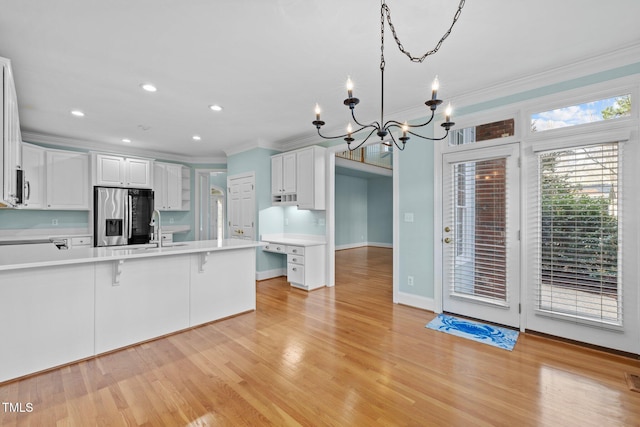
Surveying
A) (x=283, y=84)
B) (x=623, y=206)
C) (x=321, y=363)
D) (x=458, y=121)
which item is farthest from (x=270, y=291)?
(x=623, y=206)

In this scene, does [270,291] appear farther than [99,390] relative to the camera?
Yes

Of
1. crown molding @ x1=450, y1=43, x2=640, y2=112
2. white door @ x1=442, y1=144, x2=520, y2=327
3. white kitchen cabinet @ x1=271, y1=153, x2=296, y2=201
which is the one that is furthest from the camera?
white kitchen cabinet @ x1=271, y1=153, x2=296, y2=201

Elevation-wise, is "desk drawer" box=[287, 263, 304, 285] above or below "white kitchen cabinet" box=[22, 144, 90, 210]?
below

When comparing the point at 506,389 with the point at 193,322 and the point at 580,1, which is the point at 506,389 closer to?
the point at 580,1

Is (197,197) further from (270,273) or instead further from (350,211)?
(350,211)

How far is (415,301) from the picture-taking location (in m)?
3.86

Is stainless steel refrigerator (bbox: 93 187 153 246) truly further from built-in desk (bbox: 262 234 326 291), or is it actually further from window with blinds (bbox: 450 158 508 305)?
window with blinds (bbox: 450 158 508 305)

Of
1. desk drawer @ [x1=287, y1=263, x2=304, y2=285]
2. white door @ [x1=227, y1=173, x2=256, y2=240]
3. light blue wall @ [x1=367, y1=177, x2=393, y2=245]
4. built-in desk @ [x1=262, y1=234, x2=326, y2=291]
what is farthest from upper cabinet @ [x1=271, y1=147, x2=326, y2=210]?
light blue wall @ [x1=367, y1=177, x2=393, y2=245]

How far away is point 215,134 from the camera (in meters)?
5.13

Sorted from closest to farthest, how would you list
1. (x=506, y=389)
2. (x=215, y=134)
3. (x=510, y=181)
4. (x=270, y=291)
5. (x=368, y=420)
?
(x=368, y=420) < (x=506, y=389) < (x=510, y=181) < (x=270, y=291) < (x=215, y=134)

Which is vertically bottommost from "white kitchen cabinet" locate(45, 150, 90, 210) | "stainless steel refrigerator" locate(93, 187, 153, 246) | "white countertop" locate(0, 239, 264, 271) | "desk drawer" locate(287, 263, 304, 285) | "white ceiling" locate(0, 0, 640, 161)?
"desk drawer" locate(287, 263, 304, 285)

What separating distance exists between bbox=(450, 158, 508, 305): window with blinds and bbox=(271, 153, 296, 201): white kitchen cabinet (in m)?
2.71

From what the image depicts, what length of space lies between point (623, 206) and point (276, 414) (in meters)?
3.33

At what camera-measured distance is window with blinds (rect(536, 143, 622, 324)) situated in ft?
8.55
